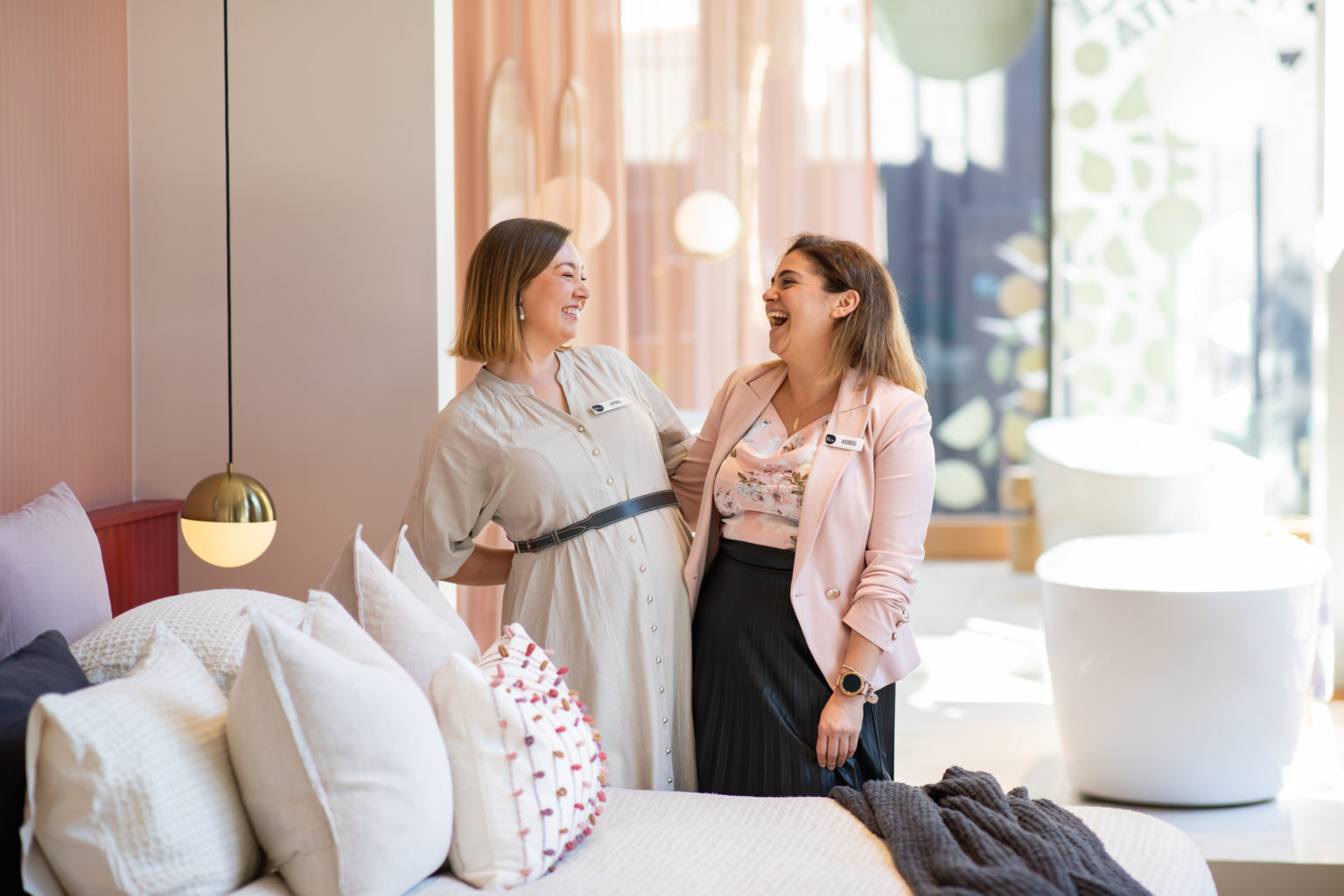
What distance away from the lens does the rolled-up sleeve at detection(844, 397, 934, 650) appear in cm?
204

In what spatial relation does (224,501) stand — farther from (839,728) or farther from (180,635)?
(839,728)

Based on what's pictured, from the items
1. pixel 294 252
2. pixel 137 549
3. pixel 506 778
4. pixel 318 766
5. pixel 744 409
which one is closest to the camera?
pixel 318 766

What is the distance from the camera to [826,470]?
208cm

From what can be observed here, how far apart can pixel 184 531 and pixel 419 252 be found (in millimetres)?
921

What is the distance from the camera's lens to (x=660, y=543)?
224 cm

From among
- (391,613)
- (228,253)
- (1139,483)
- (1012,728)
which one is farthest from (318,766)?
(1139,483)

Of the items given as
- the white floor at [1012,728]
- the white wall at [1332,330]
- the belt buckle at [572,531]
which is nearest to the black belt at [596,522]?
the belt buckle at [572,531]

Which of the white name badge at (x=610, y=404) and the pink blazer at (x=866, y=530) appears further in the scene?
the white name badge at (x=610, y=404)

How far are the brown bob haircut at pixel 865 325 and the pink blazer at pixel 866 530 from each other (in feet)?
0.25

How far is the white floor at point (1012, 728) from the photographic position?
9.11ft

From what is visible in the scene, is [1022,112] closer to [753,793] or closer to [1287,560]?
[1287,560]

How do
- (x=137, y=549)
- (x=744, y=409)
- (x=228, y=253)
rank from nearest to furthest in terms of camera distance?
1. (x=744, y=409)
2. (x=228, y=253)
3. (x=137, y=549)

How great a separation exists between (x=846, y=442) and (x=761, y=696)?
1.59 ft

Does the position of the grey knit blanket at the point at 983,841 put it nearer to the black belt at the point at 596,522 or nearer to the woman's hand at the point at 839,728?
the woman's hand at the point at 839,728
